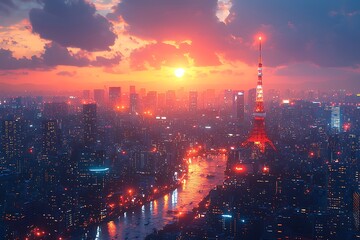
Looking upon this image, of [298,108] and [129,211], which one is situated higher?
[298,108]

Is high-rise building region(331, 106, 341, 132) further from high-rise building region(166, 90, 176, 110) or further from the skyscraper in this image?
high-rise building region(166, 90, 176, 110)

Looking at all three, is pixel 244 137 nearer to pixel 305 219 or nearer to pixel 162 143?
pixel 162 143

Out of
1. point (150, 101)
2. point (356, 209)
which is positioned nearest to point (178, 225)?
point (356, 209)

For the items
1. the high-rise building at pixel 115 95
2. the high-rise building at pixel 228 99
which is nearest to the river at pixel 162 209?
the high-rise building at pixel 228 99

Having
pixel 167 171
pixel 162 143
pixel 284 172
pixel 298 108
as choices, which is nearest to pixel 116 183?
pixel 167 171

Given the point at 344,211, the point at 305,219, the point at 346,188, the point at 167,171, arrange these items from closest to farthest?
the point at 305,219
the point at 344,211
the point at 346,188
the point at 167,171

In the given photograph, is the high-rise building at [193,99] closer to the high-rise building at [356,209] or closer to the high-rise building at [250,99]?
the high-rise building at [250,99]

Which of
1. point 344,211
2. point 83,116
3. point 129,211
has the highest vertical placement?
point 83,116
